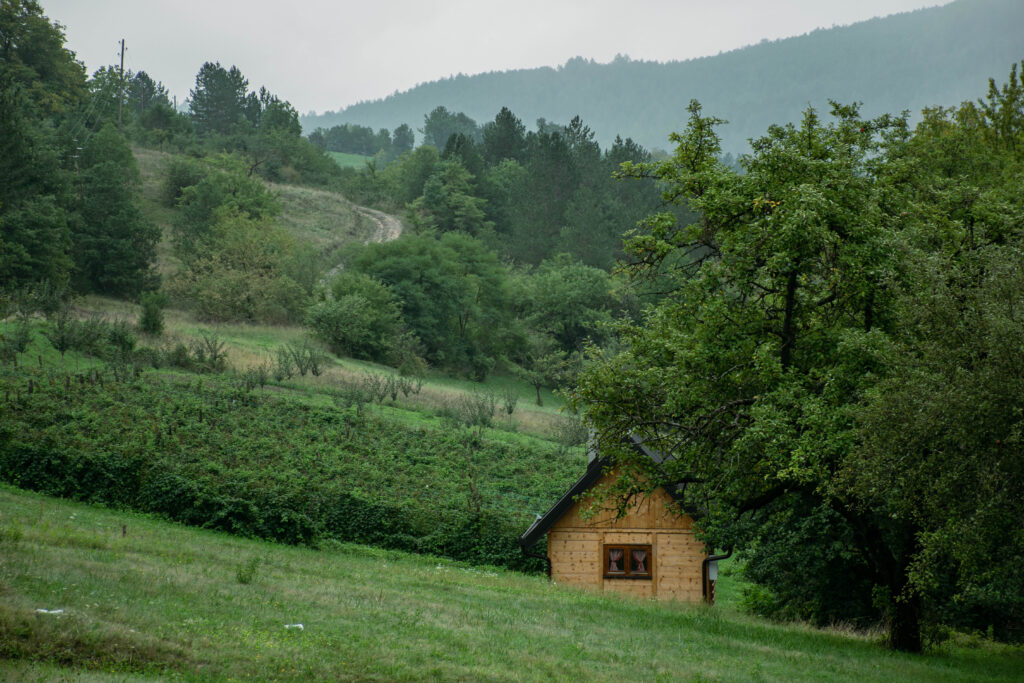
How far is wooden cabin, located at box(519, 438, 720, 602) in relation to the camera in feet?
90.6

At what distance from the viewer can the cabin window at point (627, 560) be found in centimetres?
2789

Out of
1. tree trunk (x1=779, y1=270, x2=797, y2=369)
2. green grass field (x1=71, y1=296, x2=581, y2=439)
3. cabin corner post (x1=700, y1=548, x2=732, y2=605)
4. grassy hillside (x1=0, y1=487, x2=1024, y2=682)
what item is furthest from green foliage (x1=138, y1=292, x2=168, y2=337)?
tree trunk (x1=779, y1=270, x2=797, y2=369)

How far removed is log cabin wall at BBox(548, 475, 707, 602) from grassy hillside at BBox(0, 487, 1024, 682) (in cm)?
395

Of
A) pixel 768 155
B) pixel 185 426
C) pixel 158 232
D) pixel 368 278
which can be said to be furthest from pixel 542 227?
pixel 768 155

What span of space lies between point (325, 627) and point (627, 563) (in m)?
16.1

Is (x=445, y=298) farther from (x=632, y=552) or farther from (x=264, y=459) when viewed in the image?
(x=632, y=552)

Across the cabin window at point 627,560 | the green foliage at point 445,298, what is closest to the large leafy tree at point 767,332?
the cabin window at point 627,560

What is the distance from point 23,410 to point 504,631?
2053 centimetres

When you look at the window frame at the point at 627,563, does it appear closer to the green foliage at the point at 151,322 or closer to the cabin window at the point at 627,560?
the cabin window at the point at 627,560

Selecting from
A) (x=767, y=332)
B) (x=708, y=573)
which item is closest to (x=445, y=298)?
(x=708, y=573)

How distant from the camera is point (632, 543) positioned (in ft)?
91.2

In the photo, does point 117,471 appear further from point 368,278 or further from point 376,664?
point 368,278

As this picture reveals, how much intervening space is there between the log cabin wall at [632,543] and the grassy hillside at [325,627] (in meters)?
3.95

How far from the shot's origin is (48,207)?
177 feet
